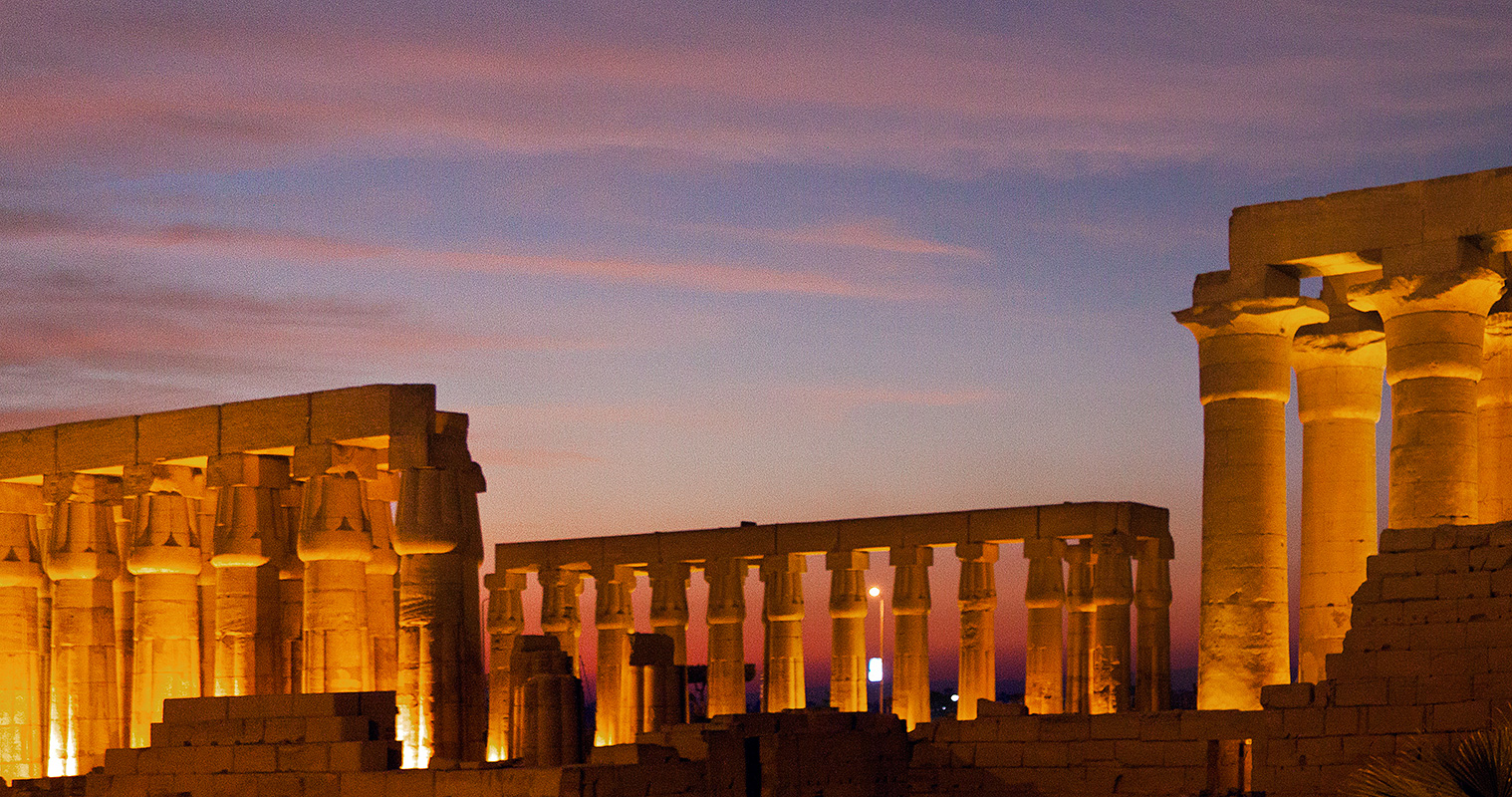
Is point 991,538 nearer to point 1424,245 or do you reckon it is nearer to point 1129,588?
point 1129,588

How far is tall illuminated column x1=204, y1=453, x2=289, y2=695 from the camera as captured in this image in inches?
1473

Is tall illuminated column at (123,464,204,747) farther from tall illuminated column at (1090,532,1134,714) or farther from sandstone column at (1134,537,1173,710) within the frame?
sandstone column at (1134,537,1173,710)

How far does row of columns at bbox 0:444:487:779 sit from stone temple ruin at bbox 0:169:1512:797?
68 mm

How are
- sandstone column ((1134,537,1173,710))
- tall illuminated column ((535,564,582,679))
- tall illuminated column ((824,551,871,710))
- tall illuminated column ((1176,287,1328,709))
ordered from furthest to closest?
tall illuminated column ((535,564,582,679)) < tall illuminated column ((824,551,871,710)) < sandstone column ((1134,537,1173,710)) < tall illuminated column ((1176,287,1328,709))

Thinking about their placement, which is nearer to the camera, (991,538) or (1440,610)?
(1440,610)

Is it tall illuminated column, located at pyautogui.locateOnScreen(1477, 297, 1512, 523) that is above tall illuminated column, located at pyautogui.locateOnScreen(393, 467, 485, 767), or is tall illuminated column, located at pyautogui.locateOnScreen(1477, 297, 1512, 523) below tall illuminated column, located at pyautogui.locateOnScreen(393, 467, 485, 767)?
above

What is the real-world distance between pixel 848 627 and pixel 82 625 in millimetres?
17899

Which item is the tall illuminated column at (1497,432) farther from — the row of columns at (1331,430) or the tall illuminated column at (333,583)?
the tall illuminated column at (333,583)

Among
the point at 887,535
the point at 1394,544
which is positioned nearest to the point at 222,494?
the point at 887,535

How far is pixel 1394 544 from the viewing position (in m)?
26.0

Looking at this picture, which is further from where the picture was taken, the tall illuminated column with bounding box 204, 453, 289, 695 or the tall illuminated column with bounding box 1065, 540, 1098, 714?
the tall illuminated column with bounding box 1065, 540, 1098, 714

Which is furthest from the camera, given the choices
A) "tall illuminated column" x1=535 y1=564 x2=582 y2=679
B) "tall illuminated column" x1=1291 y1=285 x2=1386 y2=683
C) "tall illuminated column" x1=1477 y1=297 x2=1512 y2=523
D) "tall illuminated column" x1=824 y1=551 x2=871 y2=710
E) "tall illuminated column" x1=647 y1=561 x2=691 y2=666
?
"tall illuminated column" x1=535 y1=564 x2=582 y2=679

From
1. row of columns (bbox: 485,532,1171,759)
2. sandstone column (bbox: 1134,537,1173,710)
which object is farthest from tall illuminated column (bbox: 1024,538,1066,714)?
sandstone column (bbox: 1134,537,1173,710)

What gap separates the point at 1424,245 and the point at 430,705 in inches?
665
